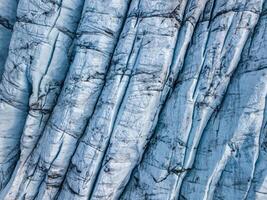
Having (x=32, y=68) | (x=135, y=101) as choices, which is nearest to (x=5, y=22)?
(x=32, y=68)

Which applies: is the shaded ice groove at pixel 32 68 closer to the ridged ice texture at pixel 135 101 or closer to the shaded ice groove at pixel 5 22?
the ridged ice texture at pixel 135 101

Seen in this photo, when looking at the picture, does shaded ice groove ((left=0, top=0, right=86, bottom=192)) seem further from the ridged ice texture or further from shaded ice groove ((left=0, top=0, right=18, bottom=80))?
shaded ice groove ((left=0, top=0, right=18, bottom=80))

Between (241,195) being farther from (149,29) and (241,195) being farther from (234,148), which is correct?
(149,29)

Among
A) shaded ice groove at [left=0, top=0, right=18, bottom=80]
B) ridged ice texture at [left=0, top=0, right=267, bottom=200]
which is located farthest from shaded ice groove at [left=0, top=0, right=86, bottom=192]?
shaded ice groove at [left=0, top=0, right=18, bottom=80]

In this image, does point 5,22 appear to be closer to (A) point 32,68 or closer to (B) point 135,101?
(A) point 32,68

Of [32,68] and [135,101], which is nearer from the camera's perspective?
[135,101]

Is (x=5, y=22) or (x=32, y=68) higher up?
(x=5, y=22)

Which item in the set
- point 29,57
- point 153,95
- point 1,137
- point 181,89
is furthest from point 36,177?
point 181,89

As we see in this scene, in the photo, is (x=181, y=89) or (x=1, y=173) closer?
(x=181, y=89)
